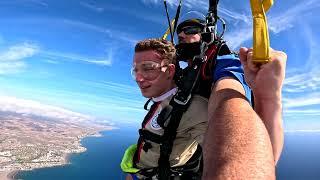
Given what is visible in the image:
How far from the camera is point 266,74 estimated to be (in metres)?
1.73

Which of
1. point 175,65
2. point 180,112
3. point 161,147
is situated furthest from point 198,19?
point 161,147

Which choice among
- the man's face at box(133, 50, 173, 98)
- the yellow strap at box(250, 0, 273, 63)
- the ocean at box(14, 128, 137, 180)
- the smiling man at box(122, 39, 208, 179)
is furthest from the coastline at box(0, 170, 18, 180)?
the yellow strap at box(250, 0, 273, 63)

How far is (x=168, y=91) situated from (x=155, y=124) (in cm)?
41

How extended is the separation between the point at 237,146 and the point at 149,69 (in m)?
2.05

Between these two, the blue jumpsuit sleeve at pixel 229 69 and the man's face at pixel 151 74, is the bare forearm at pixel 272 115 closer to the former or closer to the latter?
the blue jumpsuit sleeve at pixel 229 69

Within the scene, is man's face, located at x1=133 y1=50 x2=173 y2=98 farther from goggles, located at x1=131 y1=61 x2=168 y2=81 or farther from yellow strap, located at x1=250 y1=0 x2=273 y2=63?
yellow strap, located at x1=250 y1=0 x2=273 y2=63

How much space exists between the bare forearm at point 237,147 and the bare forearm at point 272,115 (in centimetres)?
42

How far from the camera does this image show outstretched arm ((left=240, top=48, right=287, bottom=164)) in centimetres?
172

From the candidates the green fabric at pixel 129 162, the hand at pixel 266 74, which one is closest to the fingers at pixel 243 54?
the hand at pixel 266 74

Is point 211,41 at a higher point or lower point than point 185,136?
higher

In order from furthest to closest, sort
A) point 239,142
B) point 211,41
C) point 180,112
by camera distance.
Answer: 1. point 211,41
2. point 180,112
3. point 239,142

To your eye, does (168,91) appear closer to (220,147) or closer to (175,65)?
(175,65)

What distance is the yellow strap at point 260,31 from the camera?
167 centimetres

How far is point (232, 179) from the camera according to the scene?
92cm
